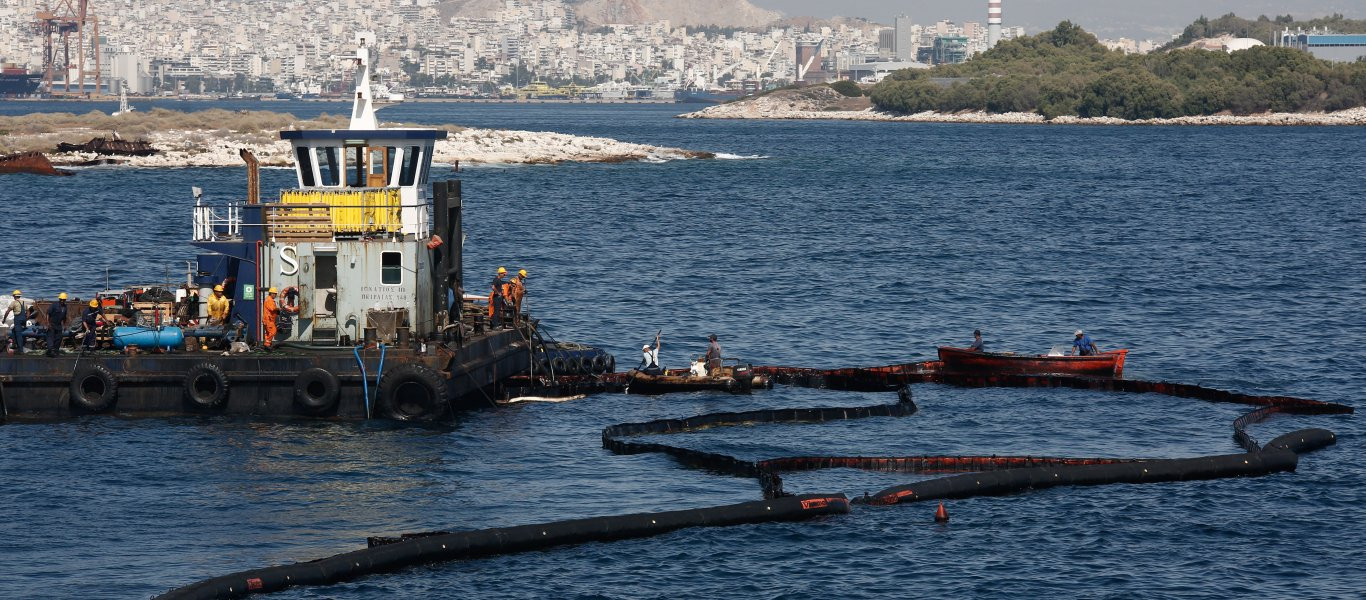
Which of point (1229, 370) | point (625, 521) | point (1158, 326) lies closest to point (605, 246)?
point (1158, 326)

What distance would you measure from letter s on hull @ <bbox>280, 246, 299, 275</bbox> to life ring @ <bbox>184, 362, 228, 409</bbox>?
291 cm

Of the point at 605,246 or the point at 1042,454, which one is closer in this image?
the point at 1042,454

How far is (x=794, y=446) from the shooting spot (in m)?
37.6

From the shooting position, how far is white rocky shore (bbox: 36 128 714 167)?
139 metres

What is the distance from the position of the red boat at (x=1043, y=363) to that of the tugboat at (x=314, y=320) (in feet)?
44.6

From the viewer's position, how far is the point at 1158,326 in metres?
57.3

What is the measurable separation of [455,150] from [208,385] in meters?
115

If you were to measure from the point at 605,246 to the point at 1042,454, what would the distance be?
160 ft

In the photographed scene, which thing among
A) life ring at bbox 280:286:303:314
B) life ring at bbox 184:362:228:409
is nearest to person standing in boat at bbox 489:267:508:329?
life ring at bbox 280:286:303:314

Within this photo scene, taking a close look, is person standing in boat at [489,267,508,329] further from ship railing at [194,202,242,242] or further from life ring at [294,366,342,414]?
ship railing at [194,202,242,242]

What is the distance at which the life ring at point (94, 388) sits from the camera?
37.8m

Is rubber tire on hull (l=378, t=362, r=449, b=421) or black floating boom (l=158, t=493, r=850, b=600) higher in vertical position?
rubber tire on hull (l=378, t=362, r=449, b=421)

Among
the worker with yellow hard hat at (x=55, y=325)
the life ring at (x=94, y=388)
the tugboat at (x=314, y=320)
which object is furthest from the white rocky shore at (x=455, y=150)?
the life ring at (x=94, y=388)

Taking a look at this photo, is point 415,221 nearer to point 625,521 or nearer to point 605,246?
point 625,521
